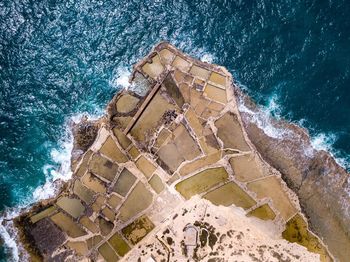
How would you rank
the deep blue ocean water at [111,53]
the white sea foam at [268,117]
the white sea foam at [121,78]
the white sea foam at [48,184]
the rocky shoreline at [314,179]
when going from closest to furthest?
the rocky shoreline at [314,179] → the white sea foam at [268,117] → the deep blue ocean water at [111,53] → the white sea foam at [48,184] → the white sea foam at [121,78]

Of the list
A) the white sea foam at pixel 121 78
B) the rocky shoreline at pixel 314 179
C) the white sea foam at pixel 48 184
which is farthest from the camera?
the white sea foam at pixel 121 78

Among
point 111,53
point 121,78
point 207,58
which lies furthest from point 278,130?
point 111,53

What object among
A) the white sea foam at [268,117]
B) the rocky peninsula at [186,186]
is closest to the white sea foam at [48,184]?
the rocky peninsula at [186,186]

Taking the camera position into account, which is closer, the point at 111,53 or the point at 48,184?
the point at 48,184

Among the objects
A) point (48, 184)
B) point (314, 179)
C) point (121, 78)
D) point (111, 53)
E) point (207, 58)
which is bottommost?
point (48, 184)

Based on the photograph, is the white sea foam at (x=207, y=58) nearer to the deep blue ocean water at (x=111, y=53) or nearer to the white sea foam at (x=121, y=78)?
the deep blue ocean water at (x=111, y=53)

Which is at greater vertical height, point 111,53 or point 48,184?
point 111,53

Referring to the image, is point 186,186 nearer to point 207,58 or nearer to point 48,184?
point 207,58
